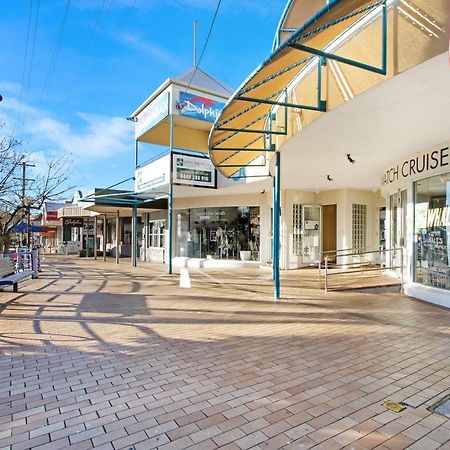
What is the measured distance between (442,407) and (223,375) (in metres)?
1.99

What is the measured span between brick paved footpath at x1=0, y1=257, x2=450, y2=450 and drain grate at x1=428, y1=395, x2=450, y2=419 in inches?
3.4

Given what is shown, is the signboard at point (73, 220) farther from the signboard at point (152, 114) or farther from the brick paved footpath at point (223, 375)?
the brick paved footpath at point (223, 375)

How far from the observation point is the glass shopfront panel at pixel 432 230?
732cm

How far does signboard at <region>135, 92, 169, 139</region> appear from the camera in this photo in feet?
47.0

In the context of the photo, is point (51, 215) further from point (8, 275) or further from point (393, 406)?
point (393, 406)

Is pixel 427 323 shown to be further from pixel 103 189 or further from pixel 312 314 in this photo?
pixel 103 189

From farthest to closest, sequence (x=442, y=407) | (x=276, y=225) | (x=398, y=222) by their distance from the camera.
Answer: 1. (x=398, y=222)
2. (x=276, y=225)
3. (x=442, y=407)

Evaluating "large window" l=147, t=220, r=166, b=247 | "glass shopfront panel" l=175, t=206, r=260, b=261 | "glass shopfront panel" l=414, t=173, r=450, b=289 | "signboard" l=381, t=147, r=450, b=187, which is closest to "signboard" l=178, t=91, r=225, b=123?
"glass shopfront panel" l=175, t=206, r=260, b=261

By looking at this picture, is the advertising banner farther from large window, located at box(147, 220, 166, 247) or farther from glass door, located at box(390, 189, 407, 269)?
glass door, located at box(390, 189, 407, 269)

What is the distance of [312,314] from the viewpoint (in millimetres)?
6574

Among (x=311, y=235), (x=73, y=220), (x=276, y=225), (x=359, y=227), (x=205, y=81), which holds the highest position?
(x=205, y=81)

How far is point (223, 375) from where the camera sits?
3.81 meters

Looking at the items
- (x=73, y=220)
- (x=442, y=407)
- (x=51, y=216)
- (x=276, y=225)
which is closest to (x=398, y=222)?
(x=276, y=225)

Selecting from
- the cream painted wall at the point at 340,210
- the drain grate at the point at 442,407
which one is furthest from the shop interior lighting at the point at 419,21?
the cream painted wall at the point at 340,210
